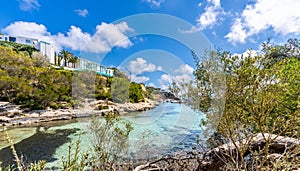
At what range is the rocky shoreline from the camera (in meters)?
14.7

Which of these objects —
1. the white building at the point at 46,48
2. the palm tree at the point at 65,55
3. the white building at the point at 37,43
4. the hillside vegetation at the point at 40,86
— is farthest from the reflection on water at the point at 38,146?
the white building at the point at 37,43

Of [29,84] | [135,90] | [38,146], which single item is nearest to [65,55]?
[29,84]

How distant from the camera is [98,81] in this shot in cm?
1528

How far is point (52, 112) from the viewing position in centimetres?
1723

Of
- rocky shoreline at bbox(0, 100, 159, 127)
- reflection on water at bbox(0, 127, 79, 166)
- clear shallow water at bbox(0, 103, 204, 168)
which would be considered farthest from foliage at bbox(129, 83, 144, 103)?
reflection on water at bbox(0, 127, 79, 166)

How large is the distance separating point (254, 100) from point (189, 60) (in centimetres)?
310

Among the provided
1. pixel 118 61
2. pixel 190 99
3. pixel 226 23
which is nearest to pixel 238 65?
pixel 190 99

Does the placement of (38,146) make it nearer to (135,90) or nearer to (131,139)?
(131,139)

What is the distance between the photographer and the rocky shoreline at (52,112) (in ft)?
48.2

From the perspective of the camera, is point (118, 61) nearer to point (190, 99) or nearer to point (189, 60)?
point (189, 60)

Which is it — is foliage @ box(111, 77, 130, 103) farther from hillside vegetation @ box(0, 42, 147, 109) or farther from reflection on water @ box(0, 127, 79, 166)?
hillside vegetation @ box(0, 42, 147, 109)

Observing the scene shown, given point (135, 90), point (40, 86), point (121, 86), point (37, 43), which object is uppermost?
point (37, 43)

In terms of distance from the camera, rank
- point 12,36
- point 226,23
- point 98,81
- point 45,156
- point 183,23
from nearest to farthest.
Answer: point 183,23 < point 226,23 < point 45,156 < point 98,81 < point 12,36

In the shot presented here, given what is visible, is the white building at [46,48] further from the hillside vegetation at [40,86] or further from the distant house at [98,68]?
the distant house at [98,68]
